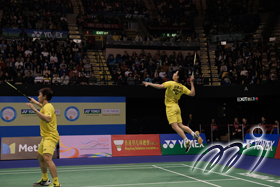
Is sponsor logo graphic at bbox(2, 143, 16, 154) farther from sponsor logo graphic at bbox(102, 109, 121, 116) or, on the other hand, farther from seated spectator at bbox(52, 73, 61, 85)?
sponsor logo graphic at bbox(102, 109, 121, 116)

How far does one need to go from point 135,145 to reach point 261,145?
19.3ft

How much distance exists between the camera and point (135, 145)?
55.9 ft

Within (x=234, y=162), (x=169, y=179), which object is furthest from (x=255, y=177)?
(x=234, y=162)

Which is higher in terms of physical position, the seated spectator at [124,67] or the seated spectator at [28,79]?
the seated spectator at [124,67]

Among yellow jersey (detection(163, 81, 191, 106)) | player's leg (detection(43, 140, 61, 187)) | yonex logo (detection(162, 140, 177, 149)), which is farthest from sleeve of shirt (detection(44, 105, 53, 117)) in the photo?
yonex logo (detection(162, 140, 177, 149))

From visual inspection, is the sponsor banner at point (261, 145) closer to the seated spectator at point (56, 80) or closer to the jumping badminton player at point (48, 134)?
the jumping badminton player at point (48, 134)

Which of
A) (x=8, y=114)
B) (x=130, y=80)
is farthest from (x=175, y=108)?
Result: (x=8, y=114)

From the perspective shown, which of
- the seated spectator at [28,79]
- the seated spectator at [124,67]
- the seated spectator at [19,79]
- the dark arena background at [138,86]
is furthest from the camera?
the seated spectator at [124,67]

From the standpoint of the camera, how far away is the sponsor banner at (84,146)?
52.4ft

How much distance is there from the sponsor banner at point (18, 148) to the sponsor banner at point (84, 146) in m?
1.29

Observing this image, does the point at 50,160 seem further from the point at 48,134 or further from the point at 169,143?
the point at 169,143

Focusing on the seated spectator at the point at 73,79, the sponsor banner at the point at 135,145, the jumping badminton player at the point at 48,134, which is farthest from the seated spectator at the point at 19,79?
the jumping badminton player at the point at 48,134

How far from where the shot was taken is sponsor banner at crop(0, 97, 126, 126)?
1970 cm

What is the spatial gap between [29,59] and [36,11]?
25.0 ft
